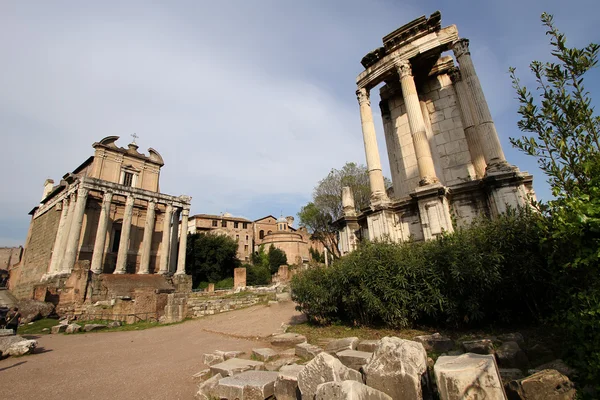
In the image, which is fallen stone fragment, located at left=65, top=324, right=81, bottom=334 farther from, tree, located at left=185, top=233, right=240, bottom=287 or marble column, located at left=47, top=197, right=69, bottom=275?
tree, located at left=185, top=233, right=240, bottom=287

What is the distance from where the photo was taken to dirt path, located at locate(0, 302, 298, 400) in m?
5.36

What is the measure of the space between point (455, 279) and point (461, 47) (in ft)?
32.0

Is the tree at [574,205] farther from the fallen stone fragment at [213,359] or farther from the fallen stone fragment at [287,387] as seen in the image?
the fallen stone fragment at [213,359]

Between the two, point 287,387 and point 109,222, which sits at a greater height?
point 109,222

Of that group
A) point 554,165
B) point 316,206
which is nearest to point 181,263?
point 316,206

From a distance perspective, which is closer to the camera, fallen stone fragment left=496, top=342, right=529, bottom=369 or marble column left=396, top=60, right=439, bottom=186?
fallen stone fragment left=496, top=342, right=529, bottom=369

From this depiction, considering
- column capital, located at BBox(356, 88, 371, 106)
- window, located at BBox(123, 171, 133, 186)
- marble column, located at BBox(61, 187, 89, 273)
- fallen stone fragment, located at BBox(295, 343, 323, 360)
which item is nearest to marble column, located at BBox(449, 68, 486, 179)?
column capital, located at BBox(356, 88, 371, 106)

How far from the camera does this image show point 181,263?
32.8 metres

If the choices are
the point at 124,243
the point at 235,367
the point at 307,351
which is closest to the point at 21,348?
the point at 235,367

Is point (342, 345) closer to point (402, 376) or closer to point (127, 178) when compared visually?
point (402, 376)

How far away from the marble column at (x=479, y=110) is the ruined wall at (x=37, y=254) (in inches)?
1598

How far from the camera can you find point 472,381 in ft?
8.35

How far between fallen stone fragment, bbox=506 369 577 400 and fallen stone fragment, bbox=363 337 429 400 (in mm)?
893

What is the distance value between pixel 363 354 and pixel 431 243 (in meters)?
3.30
